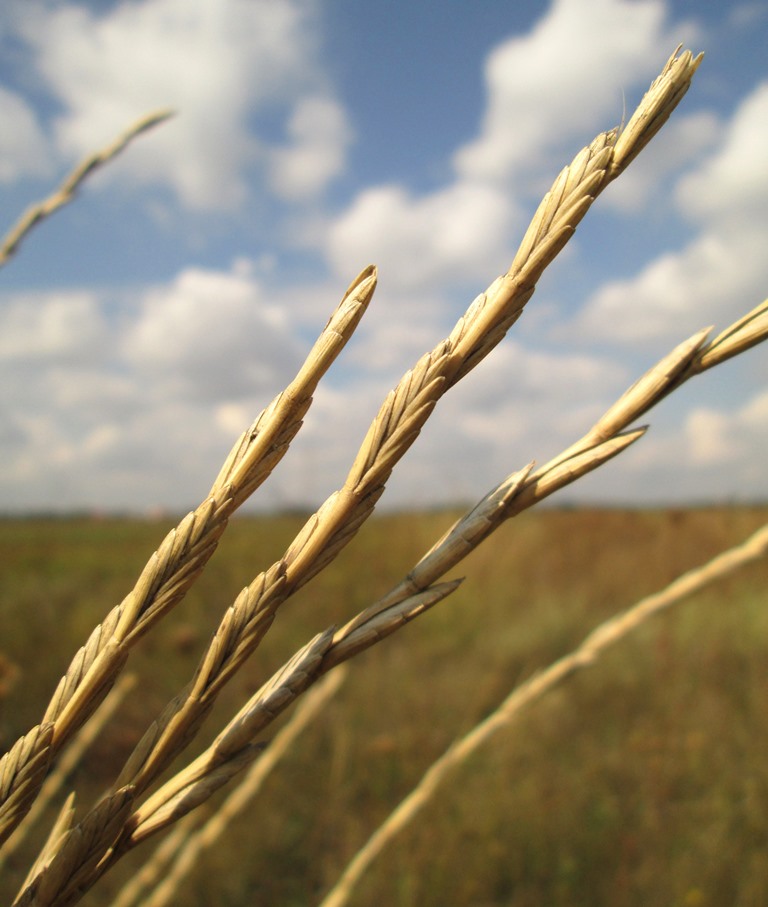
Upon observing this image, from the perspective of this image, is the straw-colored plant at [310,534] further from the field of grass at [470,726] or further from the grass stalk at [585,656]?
the field of grass at [470,726]

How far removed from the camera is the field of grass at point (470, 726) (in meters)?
2.32

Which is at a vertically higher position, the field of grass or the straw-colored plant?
the straw-colored plant

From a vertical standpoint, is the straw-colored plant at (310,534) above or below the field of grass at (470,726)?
above

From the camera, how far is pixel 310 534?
337mm

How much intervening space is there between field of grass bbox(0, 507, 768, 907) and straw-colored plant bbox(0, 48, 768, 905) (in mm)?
804

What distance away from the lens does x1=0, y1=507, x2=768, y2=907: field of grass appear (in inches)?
91.5

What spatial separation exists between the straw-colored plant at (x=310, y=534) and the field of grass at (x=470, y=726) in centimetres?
80

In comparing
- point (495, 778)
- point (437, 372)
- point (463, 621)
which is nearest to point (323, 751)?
point (495, 778)

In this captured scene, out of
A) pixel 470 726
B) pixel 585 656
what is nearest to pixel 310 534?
pixel 585 656

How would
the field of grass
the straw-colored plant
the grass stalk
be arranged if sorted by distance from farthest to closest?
1. the field of grass
2. the grass stalk
3. the straw-colored plant

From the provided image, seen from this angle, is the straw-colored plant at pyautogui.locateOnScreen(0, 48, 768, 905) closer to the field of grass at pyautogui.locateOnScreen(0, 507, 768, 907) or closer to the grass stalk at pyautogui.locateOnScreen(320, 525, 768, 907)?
the grass stalk at pyautogui.locateOnScreen(320, 525, 768, 907)

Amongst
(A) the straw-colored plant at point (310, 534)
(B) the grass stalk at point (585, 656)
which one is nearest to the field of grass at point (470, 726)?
(B) the grass stalk at point (585, 656)

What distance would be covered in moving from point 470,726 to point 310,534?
343 centimetres

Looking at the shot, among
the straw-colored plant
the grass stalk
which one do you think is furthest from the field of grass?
the straw-colored plant
